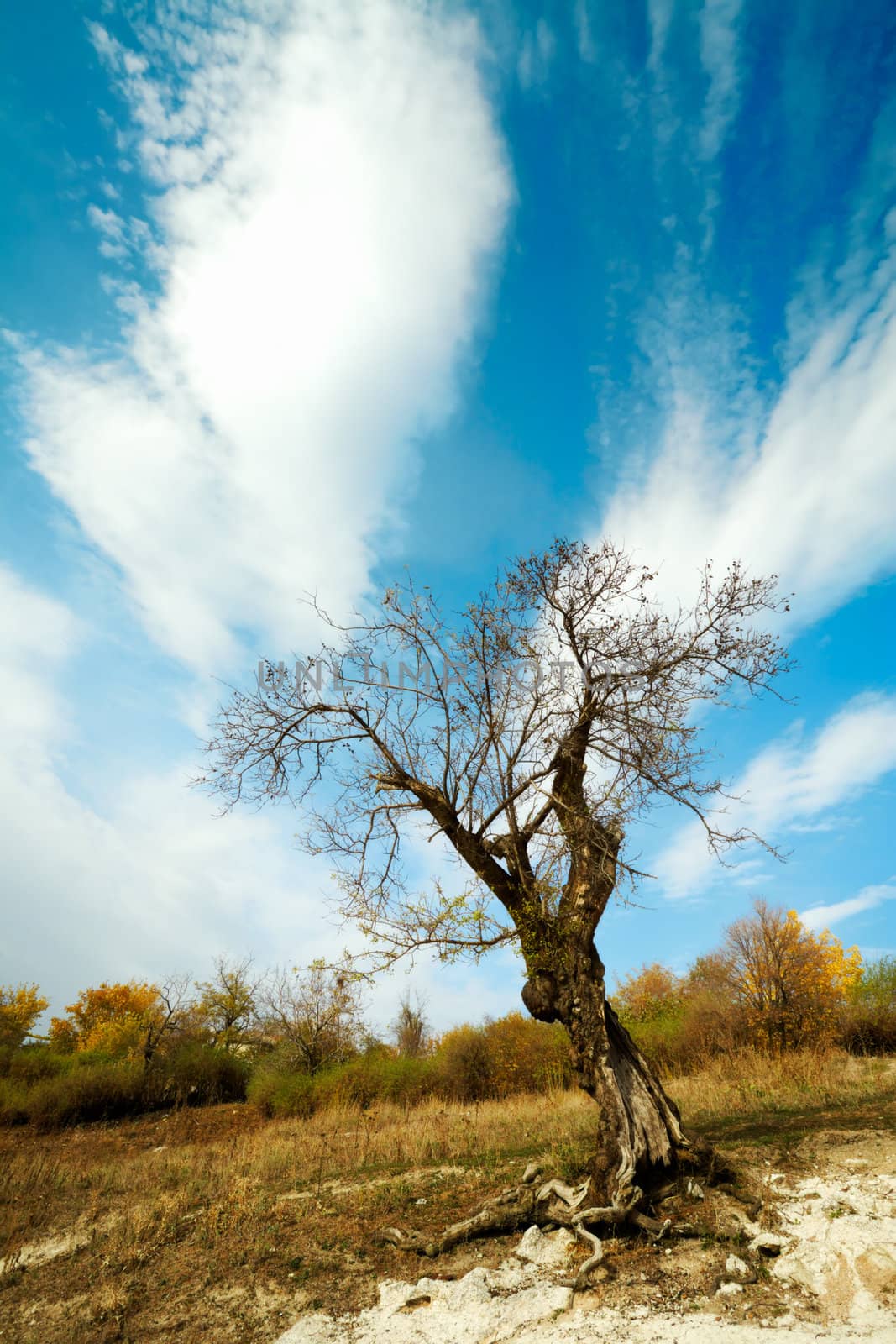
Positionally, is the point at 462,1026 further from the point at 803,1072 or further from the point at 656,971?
the point at 656,971

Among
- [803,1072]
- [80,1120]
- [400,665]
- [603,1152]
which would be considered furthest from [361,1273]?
[80,1120]

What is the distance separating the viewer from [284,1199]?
959cm

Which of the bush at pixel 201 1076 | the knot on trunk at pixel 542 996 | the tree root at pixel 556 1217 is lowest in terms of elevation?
the tree root at pixel 556 1217

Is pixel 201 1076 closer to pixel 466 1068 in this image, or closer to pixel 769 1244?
pixel 466 1068

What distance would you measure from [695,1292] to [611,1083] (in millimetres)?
2006

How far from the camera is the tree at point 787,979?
18859mm

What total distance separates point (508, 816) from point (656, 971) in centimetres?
3710

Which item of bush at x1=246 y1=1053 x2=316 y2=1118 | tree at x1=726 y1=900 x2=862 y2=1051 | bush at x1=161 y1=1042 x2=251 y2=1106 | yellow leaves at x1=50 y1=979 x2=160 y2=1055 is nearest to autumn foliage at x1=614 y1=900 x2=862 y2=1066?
tree at x1=726 y1=900 x2=862 y2=1051

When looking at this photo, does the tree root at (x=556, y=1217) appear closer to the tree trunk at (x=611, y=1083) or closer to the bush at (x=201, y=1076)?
the tree trunk at (x=611, y=1083)

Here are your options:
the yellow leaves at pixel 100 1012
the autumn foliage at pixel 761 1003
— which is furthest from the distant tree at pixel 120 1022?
the autumn foliage at pixel 761 1003

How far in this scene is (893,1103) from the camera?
10.5 meters

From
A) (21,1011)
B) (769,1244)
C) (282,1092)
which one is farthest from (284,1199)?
(21,1011)

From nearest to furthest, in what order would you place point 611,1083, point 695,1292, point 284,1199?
point 695,1292
point 611,1083
point 284,1199

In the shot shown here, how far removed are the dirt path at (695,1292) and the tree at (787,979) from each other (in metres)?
13.8
